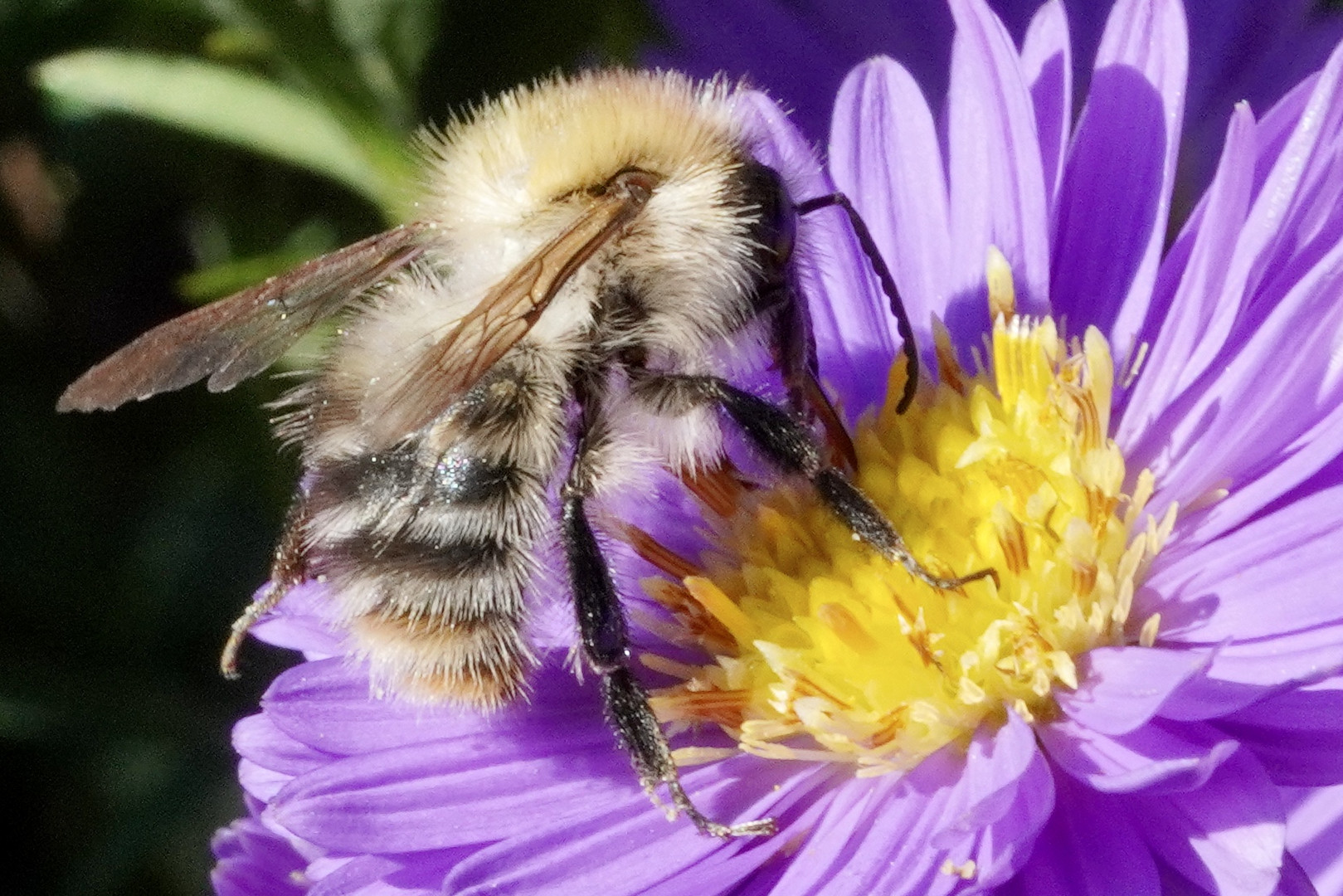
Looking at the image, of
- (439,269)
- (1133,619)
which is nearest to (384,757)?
(439,269)

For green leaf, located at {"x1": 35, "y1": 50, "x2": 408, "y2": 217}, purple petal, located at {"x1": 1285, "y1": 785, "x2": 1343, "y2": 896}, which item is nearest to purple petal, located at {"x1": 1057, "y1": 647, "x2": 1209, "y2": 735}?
purple petal, located at {"x1": 1285, "y1": 785, "x2": 1343, "y2": 896}

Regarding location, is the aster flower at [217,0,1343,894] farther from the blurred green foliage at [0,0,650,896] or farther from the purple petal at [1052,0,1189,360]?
the blurred green foliage at [0,0,650,896]

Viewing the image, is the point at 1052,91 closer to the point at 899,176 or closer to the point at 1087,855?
the point at 899,176

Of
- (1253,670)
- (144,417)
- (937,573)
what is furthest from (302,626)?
(144,417)

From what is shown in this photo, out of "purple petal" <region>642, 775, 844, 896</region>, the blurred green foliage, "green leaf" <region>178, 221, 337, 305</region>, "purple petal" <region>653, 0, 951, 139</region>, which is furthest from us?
the blurred green foliage

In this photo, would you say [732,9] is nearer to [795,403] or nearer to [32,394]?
[795,403]

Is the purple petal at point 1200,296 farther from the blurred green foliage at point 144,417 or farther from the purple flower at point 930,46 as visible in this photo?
the blurred green foliage at point 144,417

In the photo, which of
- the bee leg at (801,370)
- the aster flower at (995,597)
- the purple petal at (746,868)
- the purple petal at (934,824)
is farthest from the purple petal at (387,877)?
the bee leg at (801,370)
